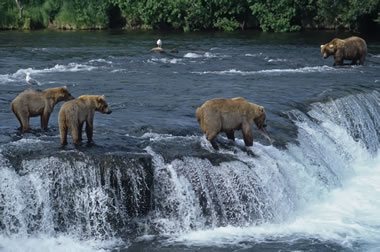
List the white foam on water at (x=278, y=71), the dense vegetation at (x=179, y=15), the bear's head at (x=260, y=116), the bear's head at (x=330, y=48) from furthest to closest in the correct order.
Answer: the dense vegetation at (x=179, y=15) → the bear's head at (x=330, y=48) → the white foam on water at (x=278, y=71) → the bear's head at (x=260, y=116)

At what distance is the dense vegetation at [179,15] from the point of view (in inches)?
1581

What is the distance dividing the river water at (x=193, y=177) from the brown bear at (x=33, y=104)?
0.33m

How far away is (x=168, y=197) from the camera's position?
1243 cm

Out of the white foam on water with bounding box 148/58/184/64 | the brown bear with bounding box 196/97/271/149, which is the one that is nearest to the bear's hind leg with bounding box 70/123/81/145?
the brown bear with bounding box 196/97/271/149

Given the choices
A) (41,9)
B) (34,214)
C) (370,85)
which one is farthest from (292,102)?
(41,9)

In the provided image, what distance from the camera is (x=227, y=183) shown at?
1272 cm

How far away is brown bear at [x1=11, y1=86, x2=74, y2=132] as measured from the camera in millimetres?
13586

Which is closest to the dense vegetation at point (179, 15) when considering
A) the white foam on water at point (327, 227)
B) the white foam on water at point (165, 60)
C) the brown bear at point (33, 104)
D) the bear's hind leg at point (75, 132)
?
the white foam on water at point (165, 60)

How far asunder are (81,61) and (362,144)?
13173mm

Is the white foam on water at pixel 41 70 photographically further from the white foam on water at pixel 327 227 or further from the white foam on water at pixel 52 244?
the white foam on water at pixel 327 227

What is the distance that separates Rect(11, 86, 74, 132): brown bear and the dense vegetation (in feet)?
89.7

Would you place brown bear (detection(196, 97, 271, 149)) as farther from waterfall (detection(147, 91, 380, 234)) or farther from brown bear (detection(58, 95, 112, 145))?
brown bear (detection(58, 95, 112, 145))

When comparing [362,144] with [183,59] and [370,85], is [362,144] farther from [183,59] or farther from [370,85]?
[183,59]

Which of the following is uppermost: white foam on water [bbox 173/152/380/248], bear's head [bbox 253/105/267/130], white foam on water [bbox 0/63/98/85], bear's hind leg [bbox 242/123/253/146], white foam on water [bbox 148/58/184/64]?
bear's head [bbox 253/105/267/130]
